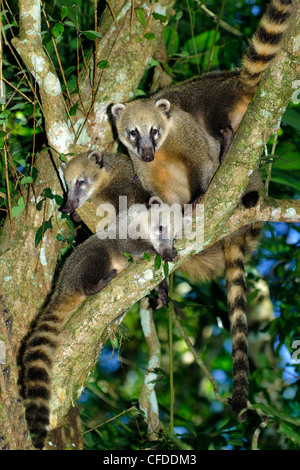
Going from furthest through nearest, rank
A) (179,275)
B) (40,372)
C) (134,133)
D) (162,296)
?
(179,275) → (134,133) → (162,296) → (40,372)

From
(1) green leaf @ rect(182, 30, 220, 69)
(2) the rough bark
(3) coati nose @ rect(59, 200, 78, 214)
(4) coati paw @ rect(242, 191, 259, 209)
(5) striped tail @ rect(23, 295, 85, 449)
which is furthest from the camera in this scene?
(1) green leaf @ rect(182, 30, 220, 69)

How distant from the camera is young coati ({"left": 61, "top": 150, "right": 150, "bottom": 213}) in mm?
4172

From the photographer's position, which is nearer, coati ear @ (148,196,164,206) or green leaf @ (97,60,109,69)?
green leaf @ (97,60,109,69)

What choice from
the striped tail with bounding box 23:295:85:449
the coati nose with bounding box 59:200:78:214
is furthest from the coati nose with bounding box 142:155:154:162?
the striped tail with bounding box 23:295:85:449

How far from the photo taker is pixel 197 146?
4.00 m

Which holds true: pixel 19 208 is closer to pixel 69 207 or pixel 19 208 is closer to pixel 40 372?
pixel 69 207

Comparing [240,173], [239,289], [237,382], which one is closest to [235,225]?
[240,173]

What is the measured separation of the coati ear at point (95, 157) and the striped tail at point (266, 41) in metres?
1.32

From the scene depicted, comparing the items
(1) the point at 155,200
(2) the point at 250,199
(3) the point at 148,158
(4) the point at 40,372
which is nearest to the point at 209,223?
(2) the point at 250,199

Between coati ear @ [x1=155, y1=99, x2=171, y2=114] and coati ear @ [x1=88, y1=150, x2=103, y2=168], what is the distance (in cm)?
64

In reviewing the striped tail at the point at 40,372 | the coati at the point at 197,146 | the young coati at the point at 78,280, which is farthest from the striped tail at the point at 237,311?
the striped tail at the point at 40,372

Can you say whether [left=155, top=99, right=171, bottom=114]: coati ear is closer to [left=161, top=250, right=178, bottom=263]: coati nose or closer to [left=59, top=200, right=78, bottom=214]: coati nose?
[left=59, top=200, right=78, bottom=214]: coati nose

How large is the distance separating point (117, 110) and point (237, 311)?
1.86m

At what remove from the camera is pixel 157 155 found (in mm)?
4191
